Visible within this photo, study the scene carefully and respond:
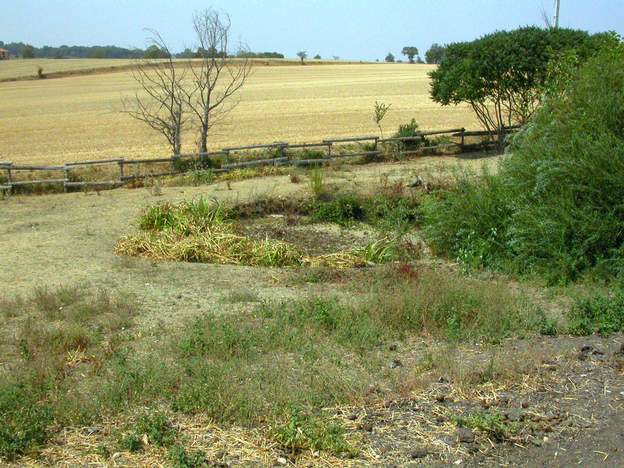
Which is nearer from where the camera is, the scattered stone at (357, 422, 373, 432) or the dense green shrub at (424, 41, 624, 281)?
the scattered stone at (357, 422, 373, 432)

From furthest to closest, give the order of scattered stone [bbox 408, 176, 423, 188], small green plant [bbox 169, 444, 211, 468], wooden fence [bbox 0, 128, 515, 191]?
wooden fence [bbox 0, 128, 515, 191] < scattered stone [bbox 408, 176, 423, 188] < small green plant [bbox 169, 444, 211, 468]

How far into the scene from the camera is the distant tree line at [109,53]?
80.0 feet

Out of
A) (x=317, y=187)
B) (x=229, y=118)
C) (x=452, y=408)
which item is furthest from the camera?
(x=229, y=118)

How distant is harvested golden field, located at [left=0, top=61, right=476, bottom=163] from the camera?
31594 mm

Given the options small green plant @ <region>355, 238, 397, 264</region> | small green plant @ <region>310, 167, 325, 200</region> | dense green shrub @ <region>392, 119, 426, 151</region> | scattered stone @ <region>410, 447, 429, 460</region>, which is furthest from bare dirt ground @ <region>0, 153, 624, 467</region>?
dense green shrub @ <region>392, 119, 426, 151</region>

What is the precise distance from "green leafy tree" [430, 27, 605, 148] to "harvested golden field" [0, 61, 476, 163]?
26.4 feet

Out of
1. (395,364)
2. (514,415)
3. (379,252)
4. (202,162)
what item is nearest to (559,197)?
(379,252)

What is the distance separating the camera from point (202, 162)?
21.7 m

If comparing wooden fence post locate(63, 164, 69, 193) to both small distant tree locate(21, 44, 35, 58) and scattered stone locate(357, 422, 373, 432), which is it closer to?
scattered stone locate(357, 422, 373, 432)

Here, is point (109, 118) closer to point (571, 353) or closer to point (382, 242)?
point (382, 242)

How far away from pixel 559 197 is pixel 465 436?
624cm

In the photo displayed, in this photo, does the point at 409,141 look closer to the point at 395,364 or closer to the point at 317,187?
the point at 317,187

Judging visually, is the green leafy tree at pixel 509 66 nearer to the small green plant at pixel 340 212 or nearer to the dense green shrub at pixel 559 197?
the small green plant at pixel 340 212

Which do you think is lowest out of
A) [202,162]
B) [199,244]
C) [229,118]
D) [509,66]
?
[199,244]
